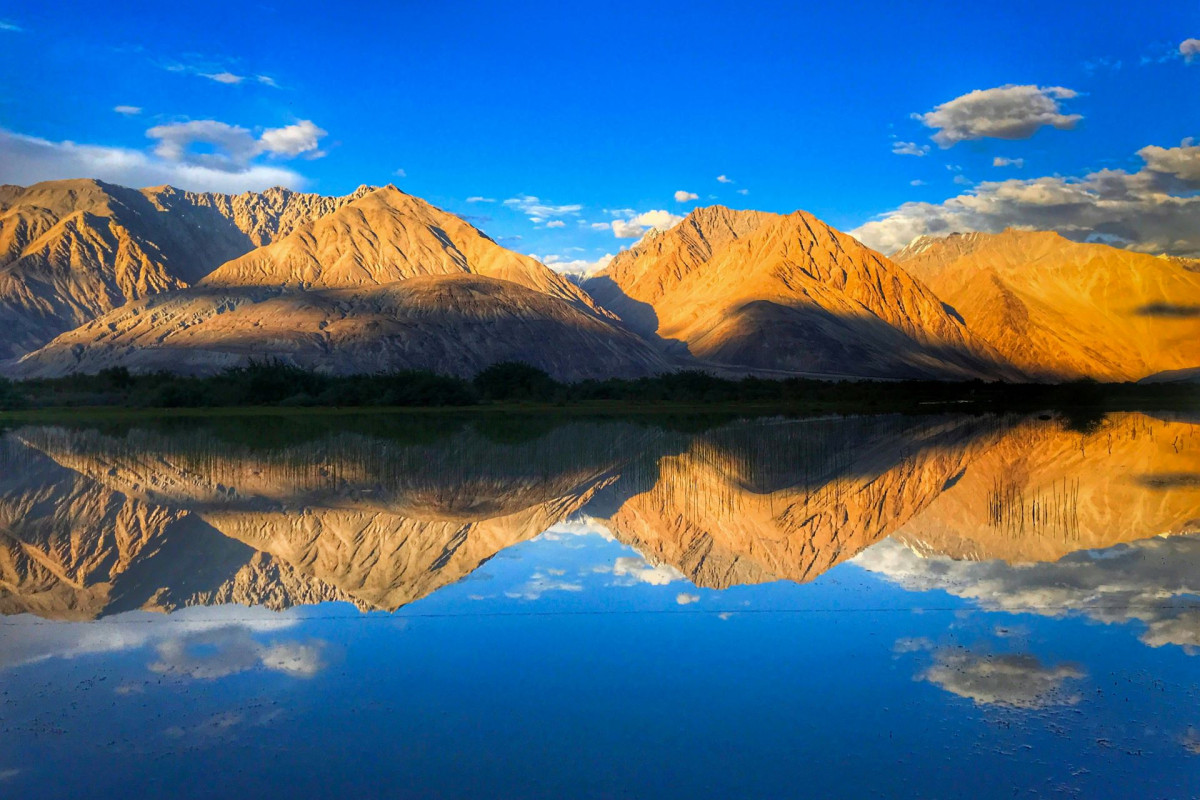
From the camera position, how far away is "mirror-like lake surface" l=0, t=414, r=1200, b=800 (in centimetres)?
738

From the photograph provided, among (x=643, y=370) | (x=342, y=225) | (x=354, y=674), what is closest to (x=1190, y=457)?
(x=354, y=674)

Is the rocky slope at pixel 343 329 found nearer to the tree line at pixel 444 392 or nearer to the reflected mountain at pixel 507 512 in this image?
the tree line at pixel 444 392

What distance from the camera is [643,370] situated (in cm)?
13938

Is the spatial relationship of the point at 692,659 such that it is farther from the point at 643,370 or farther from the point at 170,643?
the point at 643,370

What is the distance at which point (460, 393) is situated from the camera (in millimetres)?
76688

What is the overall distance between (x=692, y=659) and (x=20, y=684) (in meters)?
6.70

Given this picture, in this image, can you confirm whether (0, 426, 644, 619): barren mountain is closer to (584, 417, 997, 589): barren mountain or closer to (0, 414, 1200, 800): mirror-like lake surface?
(0, 414, 1200, 800): mirror-like lake surface

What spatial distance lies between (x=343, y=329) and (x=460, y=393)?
62.6m

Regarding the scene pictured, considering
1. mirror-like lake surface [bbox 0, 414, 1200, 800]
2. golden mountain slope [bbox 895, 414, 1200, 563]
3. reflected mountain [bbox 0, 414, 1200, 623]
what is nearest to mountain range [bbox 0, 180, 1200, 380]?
reflected mountain [bbox 0, 414, 1200, 623]

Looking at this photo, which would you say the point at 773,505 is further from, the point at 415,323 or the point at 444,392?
the point at 415,323

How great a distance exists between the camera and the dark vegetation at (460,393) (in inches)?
2972

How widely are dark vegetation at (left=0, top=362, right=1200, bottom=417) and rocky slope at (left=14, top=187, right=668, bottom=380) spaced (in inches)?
1342

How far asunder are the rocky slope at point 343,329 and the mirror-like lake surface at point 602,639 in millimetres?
104281

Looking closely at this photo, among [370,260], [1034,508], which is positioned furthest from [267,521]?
[370,260]
